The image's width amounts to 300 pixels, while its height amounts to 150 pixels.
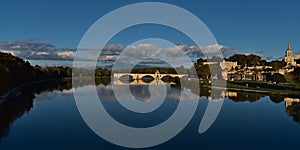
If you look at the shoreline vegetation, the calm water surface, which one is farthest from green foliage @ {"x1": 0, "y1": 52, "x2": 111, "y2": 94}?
the calm water surface

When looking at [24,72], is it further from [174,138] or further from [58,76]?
[174,138]

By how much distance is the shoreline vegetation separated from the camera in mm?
36928

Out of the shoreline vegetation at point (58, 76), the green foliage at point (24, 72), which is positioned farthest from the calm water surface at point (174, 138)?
the green foliage at point (24, 72)

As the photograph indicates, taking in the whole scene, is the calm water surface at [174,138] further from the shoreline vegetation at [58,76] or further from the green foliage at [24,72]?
the green foliage at [24,72]

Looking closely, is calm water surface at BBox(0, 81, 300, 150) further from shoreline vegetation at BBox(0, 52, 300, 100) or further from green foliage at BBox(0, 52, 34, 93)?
shoreline vegetation at BBox(0, 52, 300, 100)

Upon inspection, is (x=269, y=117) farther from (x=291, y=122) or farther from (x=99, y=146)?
(x=99, y=146)

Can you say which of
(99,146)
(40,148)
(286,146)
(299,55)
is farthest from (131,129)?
(299,55)

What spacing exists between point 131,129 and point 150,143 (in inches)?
128

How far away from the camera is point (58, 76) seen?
316 feet

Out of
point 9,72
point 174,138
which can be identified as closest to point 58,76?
point 9,72

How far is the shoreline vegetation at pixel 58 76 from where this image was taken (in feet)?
121

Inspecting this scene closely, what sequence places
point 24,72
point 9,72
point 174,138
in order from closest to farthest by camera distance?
point 174,138 → point 9,72 → point 24,72

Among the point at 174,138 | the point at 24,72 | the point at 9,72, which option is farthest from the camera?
the point at 24,72

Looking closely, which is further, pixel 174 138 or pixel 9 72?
pixel 9 72
